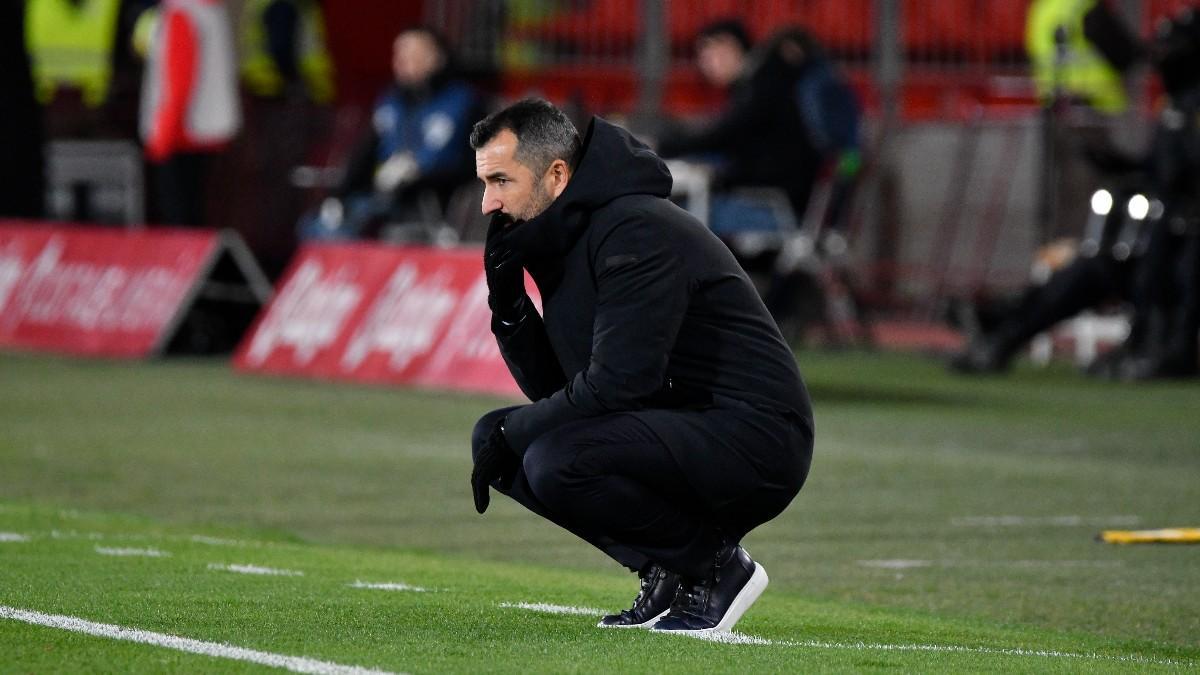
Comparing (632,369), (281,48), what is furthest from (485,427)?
(281,48)

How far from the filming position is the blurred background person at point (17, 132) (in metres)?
22.5

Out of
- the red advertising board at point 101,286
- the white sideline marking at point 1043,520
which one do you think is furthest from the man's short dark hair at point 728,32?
the white sideline marking at point 1043,520

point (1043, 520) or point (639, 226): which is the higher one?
point (639, 226)

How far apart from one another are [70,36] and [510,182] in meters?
18.5

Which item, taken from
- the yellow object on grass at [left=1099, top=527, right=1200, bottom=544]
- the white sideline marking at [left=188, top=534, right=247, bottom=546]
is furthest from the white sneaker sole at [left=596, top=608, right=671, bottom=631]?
the yellow object on grass at [left=1099, top=527, right=1200, bottom=544]

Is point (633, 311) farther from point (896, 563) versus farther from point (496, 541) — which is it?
point (496, 541)

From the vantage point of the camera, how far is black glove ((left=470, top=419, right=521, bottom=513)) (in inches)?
280

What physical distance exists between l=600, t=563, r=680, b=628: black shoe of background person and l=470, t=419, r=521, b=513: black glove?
510 millimetres

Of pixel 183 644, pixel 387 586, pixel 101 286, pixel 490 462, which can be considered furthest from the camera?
pixel 101 286

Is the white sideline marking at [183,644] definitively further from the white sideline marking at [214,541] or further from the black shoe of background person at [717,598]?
the white sideline marking at [214,541]

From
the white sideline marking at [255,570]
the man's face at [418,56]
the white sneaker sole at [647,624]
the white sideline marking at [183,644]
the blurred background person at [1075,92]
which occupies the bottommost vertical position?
the blurred background person at [1075,92]

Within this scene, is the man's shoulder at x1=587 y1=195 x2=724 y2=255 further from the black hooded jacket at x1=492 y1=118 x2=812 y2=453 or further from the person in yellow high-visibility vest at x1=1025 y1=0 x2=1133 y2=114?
the person in yellow high-visibility vest at x1=1025 y1=0 x2=1133 y2=114

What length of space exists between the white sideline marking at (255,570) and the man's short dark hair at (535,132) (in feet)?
6.57

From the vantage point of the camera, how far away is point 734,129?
757 inches
